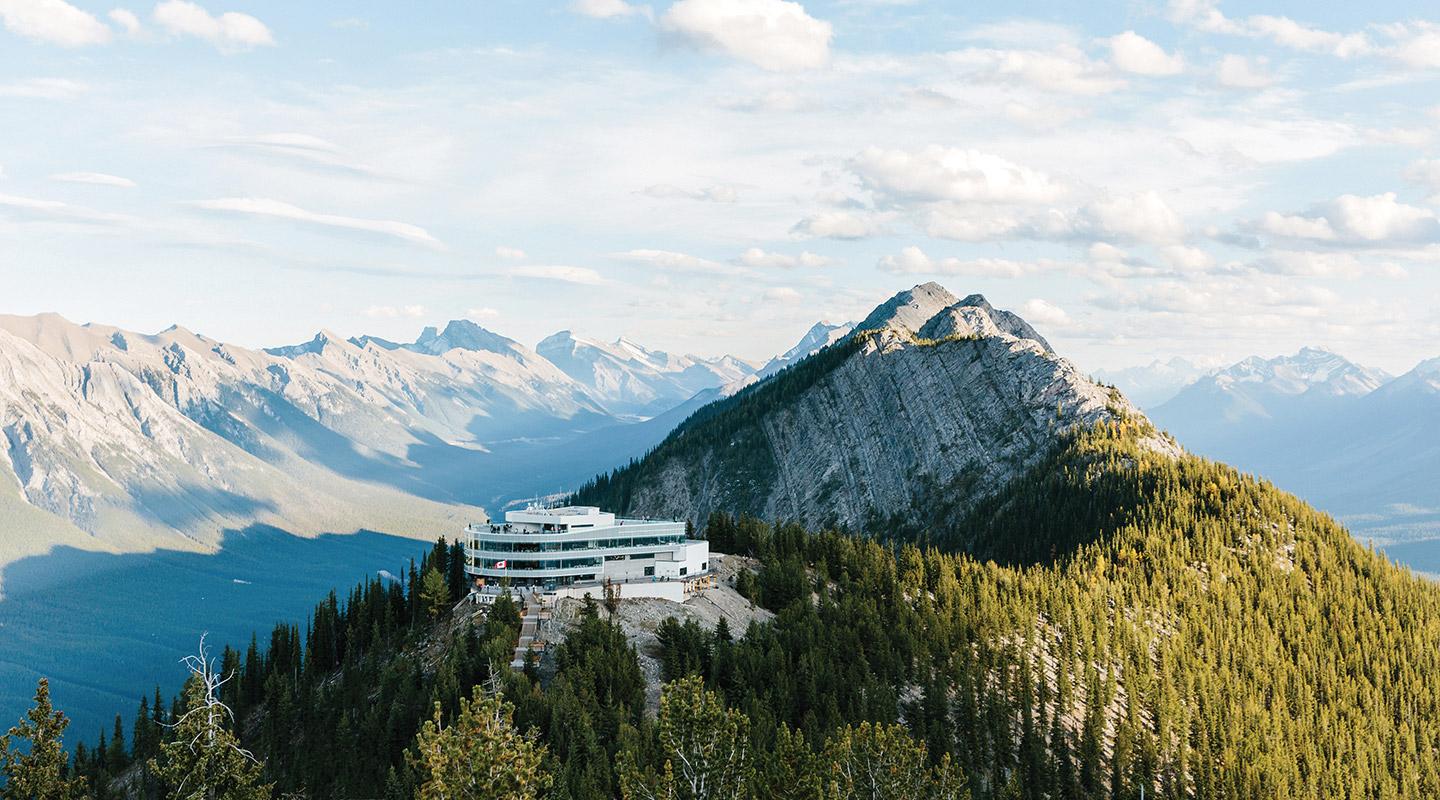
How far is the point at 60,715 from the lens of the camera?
251ft

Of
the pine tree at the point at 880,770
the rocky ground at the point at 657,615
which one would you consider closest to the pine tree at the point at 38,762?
the pine tree at the point at 880,770

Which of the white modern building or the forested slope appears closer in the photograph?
the forested slope

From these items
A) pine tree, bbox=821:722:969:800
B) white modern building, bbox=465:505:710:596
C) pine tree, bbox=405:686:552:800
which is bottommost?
pine tree, bbox=821:722:969:800

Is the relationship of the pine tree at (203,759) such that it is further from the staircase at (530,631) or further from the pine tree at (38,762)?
the staircase at (530,631)

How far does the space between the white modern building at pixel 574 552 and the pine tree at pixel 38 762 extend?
73.5 metres

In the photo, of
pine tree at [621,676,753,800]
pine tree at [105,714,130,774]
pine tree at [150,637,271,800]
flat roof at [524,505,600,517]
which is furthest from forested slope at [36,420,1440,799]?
pine tree at [150,637,271,800]

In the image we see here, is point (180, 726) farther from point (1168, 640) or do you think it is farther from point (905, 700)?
point (1168, 640)

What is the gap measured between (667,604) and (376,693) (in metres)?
36.4

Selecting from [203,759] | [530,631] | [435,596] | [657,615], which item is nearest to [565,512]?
[435,596]

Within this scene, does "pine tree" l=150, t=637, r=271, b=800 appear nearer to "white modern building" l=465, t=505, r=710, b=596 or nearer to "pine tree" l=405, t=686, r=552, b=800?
"pine tree" l=405, t=686, r=552, b=800

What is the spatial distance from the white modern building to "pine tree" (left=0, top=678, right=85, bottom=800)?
73.5 m

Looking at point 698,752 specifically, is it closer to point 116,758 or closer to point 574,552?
point 574,552

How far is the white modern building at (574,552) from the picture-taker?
148750mm

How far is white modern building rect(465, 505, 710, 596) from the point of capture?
14875cm
